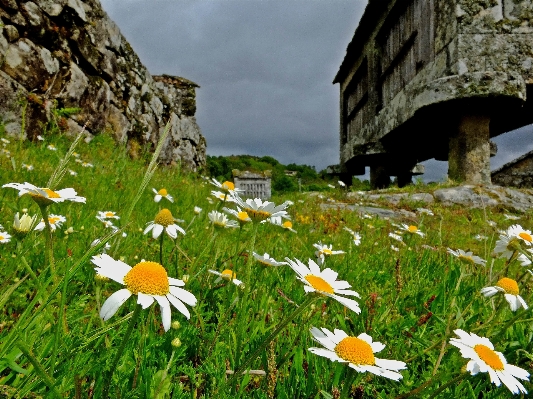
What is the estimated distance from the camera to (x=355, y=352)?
88cm

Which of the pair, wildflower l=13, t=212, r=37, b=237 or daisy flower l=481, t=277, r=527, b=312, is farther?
daisy flower l=481, t=277, r=527, b=312

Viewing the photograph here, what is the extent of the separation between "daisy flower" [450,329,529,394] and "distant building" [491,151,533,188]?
1320 cm

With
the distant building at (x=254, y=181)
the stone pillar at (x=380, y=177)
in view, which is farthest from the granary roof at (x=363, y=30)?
the distant building at (x=254, y=181)

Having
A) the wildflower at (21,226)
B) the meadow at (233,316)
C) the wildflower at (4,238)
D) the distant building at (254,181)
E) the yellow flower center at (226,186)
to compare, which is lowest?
the meadow at (233,316)

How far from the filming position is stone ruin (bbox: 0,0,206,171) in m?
5.36

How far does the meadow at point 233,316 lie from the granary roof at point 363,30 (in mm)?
8362

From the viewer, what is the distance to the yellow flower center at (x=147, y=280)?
759mm

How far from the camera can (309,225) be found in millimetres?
4539

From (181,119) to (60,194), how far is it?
397 inches

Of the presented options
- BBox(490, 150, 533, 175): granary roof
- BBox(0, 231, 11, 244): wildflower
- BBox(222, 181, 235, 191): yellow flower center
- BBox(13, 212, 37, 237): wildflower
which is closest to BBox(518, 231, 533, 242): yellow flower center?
BBox(222, 181, 235, 191): yellow flower center

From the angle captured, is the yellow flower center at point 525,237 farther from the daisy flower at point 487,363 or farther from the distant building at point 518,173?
the distant building at point 518,173

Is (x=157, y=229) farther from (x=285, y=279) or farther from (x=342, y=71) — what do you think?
(x=342, y=71)

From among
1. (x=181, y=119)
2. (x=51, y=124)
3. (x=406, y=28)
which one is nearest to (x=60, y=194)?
(x=51, y=124)

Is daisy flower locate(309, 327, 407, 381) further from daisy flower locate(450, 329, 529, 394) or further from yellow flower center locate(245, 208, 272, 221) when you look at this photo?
yellow flower center locate(245, 208, 272, 221)
